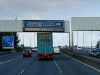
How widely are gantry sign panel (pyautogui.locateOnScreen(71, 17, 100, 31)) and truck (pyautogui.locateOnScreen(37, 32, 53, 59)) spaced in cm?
2192

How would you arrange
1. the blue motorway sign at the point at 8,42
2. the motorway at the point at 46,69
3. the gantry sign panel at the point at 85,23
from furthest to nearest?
1. the blue motorway sign at the point at 8,42
2. the gantry sign panel at the point at 85,23
3. the motorway at the point at 46,69

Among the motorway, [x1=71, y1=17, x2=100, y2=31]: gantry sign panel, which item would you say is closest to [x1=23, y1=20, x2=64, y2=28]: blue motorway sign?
[x1=71, y1=17, x2=100, y2=31]: gantry sign panel

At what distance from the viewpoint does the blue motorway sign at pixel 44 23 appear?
7494 cm

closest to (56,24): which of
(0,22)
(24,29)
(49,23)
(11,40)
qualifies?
(49,23)

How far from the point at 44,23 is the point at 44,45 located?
22761 mm

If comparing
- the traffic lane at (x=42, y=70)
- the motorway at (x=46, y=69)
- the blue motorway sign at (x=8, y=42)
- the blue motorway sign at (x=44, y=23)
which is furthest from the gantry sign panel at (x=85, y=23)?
the traffic lane at (x=42, y=70)

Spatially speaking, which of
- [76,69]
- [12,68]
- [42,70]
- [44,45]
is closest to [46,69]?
[42,70]

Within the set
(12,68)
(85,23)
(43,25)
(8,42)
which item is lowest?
Result: (12,68)

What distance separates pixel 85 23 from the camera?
73.9 meters

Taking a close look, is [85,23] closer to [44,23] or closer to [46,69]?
[44,23]

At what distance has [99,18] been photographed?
7381 centimetres

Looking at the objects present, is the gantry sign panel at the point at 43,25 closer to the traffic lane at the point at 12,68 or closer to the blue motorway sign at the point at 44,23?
the blue motorway sign at the point at 44,23

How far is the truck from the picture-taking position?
52375 mm

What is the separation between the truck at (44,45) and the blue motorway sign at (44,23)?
73.1ft
